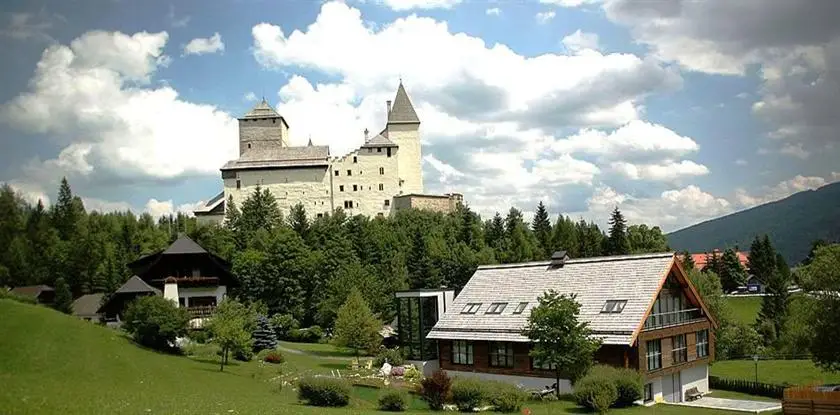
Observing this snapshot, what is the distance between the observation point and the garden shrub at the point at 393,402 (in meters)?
21.8

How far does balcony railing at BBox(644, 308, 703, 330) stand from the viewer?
2895cm

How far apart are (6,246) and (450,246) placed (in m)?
49.4

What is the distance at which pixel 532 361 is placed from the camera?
29.8 metres

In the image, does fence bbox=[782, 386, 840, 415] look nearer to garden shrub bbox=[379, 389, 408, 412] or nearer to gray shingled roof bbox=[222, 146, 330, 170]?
garden shrub bbox=[379, 389, 408, 412]

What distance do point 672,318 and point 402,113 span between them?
67472 mm

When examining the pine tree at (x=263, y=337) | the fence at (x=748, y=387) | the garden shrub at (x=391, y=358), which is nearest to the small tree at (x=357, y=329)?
the garden shrub at (x=391, y=358)

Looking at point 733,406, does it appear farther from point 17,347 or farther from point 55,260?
point 55,260

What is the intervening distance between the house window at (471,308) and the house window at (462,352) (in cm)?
164

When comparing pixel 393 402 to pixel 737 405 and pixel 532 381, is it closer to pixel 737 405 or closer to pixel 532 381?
pixel 532 381

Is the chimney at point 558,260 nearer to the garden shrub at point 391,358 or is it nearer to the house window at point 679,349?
the house window at point 679,349

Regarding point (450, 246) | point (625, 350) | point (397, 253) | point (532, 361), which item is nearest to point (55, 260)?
point (397, 253)

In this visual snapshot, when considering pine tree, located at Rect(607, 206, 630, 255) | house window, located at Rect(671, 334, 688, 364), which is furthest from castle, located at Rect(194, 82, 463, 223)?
house window, located at Rect(671, 334, 688, 364)

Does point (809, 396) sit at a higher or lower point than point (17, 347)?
lower

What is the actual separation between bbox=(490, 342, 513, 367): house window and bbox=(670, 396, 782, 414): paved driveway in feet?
24.4
